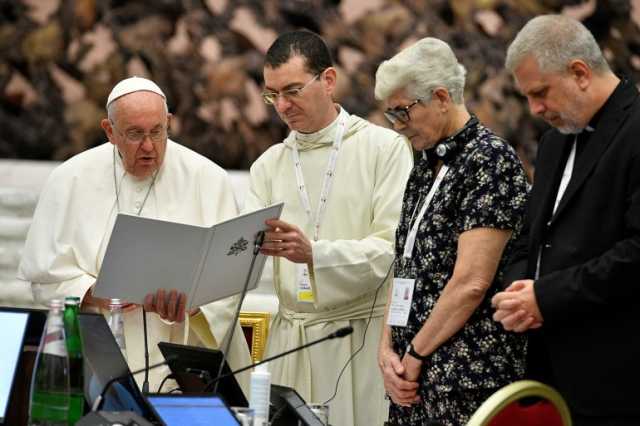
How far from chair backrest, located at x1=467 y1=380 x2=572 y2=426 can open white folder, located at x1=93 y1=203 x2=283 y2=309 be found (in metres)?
1.09

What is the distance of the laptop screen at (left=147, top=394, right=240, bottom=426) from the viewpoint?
9.51ft

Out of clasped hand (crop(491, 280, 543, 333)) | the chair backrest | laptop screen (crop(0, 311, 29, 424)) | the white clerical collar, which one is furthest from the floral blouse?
laptop screen (crop(0, 311, 29, 424))

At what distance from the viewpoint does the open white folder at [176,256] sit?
370 centimetres

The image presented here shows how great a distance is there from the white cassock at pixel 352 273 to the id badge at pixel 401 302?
56cm

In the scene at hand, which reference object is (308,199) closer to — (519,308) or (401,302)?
(401,302)

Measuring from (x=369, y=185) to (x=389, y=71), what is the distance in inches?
31.0

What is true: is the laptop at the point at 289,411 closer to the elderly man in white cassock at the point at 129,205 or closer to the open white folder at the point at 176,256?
the open white folder at the point at 176,256

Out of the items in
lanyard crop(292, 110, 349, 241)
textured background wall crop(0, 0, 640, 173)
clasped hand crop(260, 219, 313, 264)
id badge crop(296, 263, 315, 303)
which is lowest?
id badge crop(296, 263, 315, 303)

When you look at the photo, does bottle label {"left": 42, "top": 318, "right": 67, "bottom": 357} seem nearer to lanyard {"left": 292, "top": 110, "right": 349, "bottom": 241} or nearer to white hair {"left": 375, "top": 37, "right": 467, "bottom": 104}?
white hair {"left": 375, "top": 37, "right": 467, "bottom": 104}

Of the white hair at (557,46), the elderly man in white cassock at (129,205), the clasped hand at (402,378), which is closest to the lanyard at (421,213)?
the clasped hand at (402,378)

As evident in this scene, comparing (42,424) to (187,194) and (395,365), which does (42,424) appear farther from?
(187,194)

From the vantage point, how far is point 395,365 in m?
3.75

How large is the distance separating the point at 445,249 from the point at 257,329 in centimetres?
103

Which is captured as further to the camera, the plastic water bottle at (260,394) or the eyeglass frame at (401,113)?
the eyeglass frame at (401,113)
